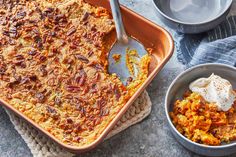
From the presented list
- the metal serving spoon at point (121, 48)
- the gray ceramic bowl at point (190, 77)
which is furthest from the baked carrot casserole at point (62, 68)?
the gray ceramic bowl at point (190, 77)

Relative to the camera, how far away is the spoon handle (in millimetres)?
2428

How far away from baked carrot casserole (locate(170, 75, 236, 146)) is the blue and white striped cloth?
0.58 feet

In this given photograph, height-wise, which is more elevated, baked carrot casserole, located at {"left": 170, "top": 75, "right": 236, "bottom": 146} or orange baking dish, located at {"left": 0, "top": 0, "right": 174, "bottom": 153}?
orange baking dish, located at {"left": 0, "top": 0, "right": 174, "bottom": 153}

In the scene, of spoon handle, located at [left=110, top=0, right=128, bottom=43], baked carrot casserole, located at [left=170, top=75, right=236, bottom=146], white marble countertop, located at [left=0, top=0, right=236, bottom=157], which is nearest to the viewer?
baked carrot casserole, located at [left=170, top=75, right=236, bottom=146]

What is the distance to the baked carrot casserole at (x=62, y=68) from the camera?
2246mm

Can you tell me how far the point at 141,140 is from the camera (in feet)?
7.71

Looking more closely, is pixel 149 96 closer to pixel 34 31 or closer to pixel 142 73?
pixel 142 73

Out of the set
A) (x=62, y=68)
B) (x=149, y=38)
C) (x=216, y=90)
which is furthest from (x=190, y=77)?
(x=62, y=68)

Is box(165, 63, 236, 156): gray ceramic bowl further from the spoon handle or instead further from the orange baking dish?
the spoon handle

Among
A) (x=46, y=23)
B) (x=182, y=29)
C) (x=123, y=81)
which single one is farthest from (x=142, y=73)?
(x=46, y=23)

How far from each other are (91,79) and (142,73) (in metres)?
0.22

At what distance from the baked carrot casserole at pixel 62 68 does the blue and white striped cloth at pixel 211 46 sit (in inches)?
9.1

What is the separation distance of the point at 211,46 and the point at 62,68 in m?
0.68

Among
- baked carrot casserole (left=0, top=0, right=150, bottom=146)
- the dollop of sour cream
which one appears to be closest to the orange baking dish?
baked carrot casserole (left=0, top=0, right=150, bottom=146)
